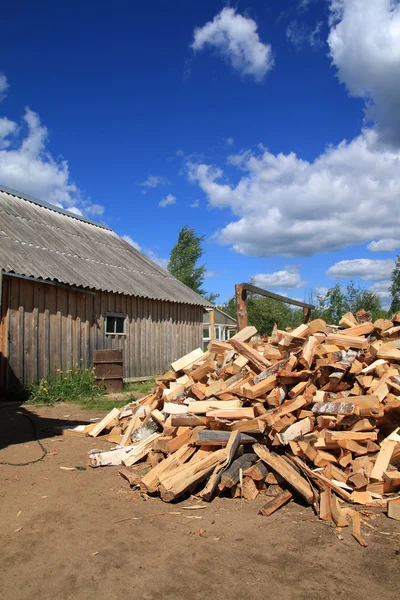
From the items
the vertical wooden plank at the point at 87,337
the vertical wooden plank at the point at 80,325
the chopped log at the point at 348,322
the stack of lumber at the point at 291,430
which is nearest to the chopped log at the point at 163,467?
the stack of lumber at the point at 291,430

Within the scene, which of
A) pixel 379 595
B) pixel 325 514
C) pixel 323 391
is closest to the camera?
pixel 379 595

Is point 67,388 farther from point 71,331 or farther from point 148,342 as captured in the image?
point 148,342

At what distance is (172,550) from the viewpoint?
351cm

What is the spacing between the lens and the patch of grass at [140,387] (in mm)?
13203

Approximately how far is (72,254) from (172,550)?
40.1 ft

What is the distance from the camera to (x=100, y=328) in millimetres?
13680

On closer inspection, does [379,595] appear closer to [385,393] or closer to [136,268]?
[385,393]

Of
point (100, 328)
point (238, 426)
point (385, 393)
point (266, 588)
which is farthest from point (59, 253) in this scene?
point (266, 588)

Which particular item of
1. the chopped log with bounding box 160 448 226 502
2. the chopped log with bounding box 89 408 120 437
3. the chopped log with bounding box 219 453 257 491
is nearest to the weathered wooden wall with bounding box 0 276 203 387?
the chopped log with bounding box 89 408 120 437

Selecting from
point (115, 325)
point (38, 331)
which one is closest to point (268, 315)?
point (115, 325)

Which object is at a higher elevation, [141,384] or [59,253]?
[59,253]

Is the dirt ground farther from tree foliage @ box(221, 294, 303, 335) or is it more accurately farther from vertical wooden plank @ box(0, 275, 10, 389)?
tree foliage @ box(221, 294, 303, 335)

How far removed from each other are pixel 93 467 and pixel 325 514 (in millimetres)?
2970

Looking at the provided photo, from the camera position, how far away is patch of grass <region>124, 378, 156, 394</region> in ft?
43.3
